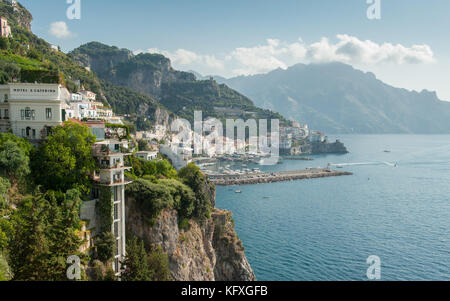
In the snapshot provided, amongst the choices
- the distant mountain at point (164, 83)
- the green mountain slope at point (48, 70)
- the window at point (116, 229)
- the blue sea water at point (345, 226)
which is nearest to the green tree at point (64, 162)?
the window at point (116, 229)

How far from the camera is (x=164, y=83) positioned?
131 meters

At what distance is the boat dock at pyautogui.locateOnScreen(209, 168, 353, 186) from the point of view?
61.5m

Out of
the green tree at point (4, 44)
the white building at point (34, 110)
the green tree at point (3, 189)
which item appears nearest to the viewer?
the green tree at point (3, 189)

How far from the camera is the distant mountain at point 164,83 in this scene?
395 ft

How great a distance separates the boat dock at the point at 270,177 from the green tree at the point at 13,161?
152 feet

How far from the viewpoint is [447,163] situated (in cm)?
8069

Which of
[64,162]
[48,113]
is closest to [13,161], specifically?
[64,162]

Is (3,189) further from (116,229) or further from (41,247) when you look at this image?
(116,229)

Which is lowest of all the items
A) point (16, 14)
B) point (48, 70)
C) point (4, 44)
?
point (48, 70)

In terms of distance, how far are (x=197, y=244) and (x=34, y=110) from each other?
38.0 feet

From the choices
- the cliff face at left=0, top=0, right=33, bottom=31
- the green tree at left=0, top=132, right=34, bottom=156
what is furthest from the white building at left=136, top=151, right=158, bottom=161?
the cliff face at left=0, top=0, right=33, bottom=31

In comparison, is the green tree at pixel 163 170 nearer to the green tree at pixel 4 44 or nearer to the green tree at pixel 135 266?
the green tree at pixel 135 266
